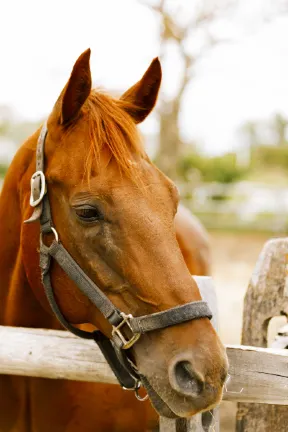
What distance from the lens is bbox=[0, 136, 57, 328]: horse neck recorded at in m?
2.41

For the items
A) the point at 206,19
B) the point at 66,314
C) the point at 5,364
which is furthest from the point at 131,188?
the point at 206,19

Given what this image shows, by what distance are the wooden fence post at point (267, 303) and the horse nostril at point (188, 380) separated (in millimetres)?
727

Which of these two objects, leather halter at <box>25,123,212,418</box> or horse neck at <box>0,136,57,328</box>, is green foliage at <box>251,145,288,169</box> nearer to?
horse neck at <box>0,136,57,328</box>

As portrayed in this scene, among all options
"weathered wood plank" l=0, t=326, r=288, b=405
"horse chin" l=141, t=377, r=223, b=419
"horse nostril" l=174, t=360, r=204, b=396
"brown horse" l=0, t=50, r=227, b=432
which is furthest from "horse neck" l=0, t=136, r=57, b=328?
"horse nostril" l=174, t=360, r=204, b=396

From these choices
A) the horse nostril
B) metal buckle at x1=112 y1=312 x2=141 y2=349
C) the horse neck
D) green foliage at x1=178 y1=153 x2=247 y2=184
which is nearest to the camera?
the horse nostril

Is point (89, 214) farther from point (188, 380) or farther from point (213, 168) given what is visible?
point (213, 168)

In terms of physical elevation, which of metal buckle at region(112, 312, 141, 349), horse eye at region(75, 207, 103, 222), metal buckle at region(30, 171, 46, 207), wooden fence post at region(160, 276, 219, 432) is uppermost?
metal buckle at region(30, 171, 46, 207)

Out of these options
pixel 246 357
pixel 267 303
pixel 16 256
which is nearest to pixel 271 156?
pixel 267 303

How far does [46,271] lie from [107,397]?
91 cm

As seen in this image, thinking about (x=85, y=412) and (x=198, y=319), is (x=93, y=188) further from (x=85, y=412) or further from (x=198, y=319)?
(x=85, y=412)

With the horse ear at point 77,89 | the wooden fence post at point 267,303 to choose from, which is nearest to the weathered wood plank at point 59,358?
the wooden fence post at point 267,303

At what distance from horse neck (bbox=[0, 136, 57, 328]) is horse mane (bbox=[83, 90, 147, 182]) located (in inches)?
15.7

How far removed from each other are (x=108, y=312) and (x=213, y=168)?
20.5 m

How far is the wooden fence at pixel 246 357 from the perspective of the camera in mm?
2119
